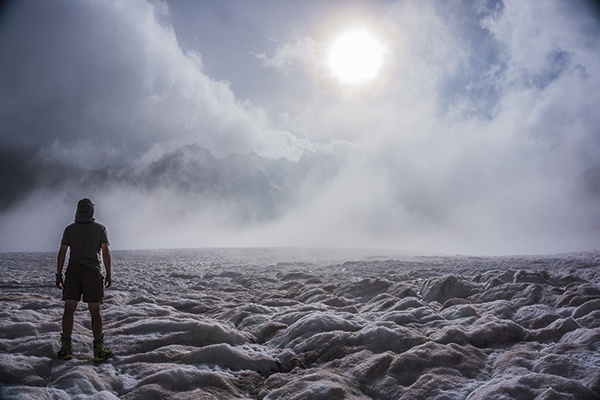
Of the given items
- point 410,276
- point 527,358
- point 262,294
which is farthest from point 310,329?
Result: point 410,276

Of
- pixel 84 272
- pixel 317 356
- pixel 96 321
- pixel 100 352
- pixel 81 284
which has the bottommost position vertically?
pixel 317 356

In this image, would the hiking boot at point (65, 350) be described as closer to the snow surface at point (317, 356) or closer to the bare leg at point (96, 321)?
the snow surface at point (317, 356)

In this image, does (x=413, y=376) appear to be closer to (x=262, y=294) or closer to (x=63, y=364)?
Answer: (x=63, y=364)

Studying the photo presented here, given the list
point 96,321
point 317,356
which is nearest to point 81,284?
point 96,321

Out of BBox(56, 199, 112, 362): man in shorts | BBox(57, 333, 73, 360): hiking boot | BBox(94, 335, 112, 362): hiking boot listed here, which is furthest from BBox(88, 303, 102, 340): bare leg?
BBox(57, 333, 73, 360): hiking boot

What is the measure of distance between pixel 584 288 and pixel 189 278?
2340 centimetres

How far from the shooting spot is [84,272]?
6.91 metres

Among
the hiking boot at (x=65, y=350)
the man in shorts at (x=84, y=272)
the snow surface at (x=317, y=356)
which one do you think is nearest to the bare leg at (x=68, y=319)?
the man in shorts at (x=84, y=272)

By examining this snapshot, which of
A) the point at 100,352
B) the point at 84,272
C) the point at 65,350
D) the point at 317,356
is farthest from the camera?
the point at 317,356

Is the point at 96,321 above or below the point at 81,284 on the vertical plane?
below

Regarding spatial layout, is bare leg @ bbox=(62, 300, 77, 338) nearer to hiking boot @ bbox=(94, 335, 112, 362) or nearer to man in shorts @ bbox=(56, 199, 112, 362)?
man in shorts @ bbox=(56, 199, 112, 362)

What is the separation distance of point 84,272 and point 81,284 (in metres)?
0.26

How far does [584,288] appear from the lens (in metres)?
12.2

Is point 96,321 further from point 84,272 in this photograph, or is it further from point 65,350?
point 84,272
